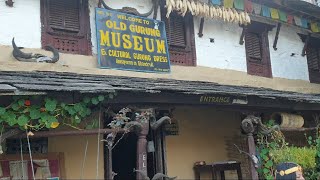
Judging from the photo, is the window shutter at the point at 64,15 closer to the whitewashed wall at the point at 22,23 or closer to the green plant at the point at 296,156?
the whitewashed wall at the point at 22,23

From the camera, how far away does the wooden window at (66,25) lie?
8.41 m

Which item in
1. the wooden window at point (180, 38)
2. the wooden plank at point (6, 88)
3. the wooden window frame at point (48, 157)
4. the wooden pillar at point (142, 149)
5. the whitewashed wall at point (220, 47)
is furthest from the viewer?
the whitewashed wall at point (220, 47)

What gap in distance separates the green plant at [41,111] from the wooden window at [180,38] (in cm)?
398

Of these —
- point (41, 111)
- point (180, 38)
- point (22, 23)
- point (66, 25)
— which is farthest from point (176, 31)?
point (41, 111)

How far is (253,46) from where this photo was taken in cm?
1189

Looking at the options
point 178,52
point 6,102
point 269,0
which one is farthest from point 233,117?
point 6,102

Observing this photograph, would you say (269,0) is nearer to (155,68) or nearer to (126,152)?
(155,68)

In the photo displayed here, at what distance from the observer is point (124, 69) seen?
8953 millimetres

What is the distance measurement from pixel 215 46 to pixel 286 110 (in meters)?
2.51

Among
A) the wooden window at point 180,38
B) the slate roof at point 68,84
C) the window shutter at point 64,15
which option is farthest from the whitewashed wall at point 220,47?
the window shutter at point 64,15

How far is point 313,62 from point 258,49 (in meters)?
2.79

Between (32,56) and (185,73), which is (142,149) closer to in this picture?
(32,56)

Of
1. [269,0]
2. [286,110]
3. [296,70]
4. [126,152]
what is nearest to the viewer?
[286,110]

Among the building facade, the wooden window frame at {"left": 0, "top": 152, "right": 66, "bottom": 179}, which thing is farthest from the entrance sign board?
the wooden window frame at {"left": 0, "top": 152, "right": 66, "bottom": 179}
